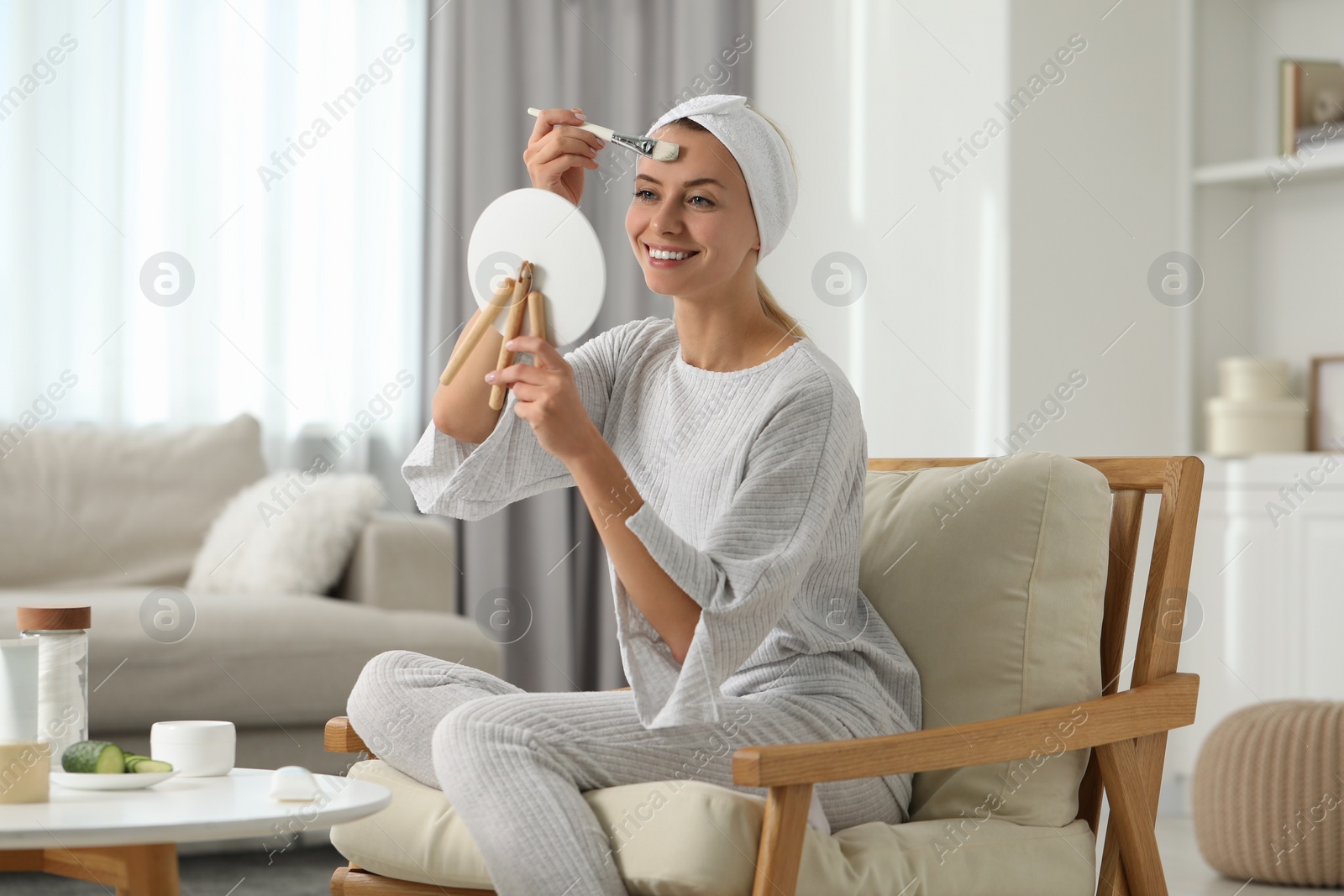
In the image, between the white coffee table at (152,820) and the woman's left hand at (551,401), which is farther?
the woman's left hand at (551,401)

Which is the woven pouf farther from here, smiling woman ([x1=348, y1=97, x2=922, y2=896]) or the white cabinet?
smiling woman ([x1=348, y1=97, x2=922, y2=896])

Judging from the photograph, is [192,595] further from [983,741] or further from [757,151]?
[983,741]

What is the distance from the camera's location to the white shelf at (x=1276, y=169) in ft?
10.2

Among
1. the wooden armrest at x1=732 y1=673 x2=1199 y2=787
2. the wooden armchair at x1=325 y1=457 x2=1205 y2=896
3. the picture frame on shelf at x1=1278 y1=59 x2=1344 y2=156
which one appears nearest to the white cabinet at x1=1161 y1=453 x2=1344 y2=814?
the picture frame on shelf at x1=1278 y1=59 x2=1344 y2=156

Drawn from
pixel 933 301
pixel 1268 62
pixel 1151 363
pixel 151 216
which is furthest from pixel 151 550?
pixel 1268 62

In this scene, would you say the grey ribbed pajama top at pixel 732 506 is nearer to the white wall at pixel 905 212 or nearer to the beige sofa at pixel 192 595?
the beige sofa at pixel 192 595

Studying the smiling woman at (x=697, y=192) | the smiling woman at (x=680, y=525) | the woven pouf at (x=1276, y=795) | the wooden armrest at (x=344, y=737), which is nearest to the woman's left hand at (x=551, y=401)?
the smiling woman at (x=680, y=525)

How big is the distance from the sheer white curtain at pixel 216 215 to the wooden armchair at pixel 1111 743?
92.1 inches

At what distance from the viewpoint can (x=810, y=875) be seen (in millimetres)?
1228

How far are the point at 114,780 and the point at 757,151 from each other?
0.90 meters

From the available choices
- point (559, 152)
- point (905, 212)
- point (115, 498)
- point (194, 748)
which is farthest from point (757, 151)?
point (115, 498)

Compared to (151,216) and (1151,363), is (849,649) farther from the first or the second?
(151,216)

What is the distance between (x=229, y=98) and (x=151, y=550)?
123cm

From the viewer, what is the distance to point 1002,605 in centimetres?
155
